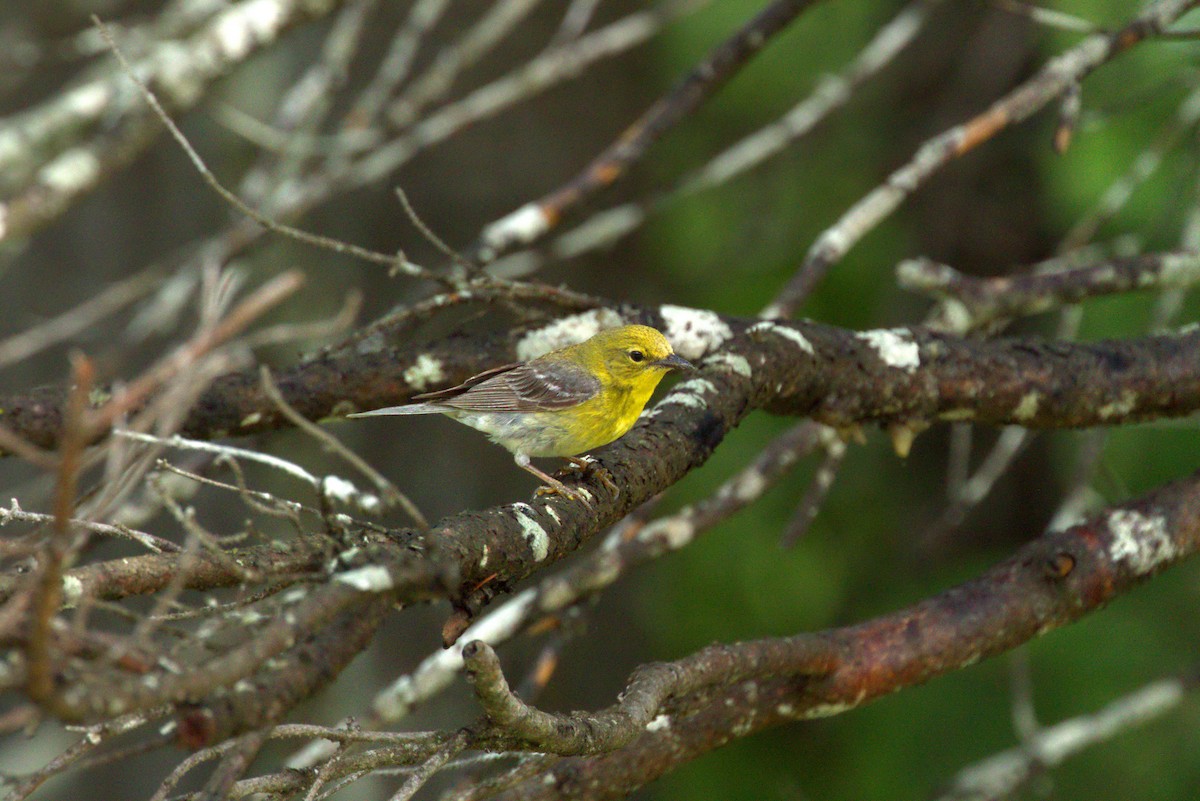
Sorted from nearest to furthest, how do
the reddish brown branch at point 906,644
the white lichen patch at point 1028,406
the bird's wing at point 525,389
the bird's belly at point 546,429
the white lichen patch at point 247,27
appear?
the reddish brown branch at point 906,644 < the white lichen patch at point 1028,406 < the bird's wing at point 525,389 < the bird's belly at point 546,429 < the white lichen patch at point 247,27

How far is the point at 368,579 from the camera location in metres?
1.37

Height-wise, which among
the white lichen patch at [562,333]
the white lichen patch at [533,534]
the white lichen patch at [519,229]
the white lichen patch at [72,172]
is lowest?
the white lichen patch at [533,534]

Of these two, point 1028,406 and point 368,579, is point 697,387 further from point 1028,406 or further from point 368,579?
point 368,579

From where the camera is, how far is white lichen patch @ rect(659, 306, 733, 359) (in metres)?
3.09

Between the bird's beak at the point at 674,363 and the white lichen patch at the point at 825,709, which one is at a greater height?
the bird's beak at the point at 674,363

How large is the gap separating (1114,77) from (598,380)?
3.04 meters

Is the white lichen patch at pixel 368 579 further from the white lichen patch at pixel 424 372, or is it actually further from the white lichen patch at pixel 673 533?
the white lichen patch at pixel 673 533

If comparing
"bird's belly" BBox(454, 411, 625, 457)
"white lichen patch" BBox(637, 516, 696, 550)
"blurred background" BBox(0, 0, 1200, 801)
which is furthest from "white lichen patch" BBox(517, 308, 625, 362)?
"blurred background" BBox(0, 0, 1200, 801)

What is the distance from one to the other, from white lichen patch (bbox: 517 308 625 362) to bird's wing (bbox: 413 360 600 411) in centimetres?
9

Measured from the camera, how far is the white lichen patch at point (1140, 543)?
114 inches

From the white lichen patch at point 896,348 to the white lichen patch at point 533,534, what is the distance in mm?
1364

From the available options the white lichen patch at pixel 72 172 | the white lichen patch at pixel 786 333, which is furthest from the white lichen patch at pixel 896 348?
the white lichen patch at pixel 72 172

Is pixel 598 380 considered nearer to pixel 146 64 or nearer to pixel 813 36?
pixel 146 64

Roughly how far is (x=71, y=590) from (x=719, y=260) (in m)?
4.23
